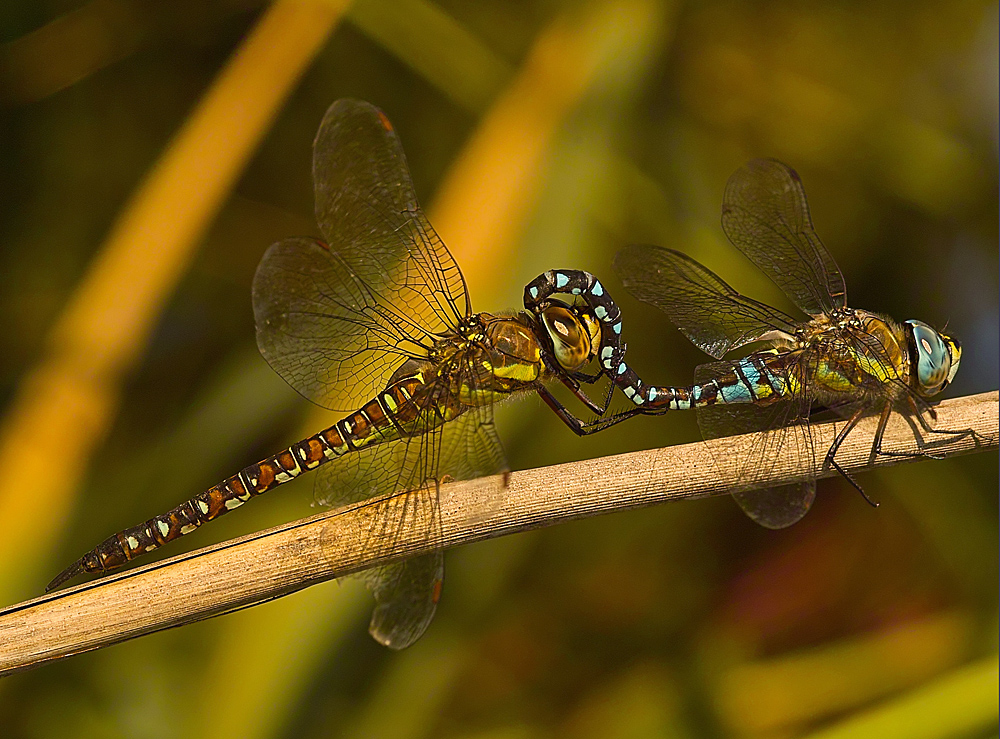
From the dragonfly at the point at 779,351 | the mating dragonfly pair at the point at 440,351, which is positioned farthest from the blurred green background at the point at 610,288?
the dragonfly at the point at 779,351

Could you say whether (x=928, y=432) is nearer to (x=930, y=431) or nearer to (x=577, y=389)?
(x=930, y=431)

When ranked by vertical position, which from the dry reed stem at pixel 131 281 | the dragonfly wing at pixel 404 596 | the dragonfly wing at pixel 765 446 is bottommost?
the dragonfly wing at pixel 765 446

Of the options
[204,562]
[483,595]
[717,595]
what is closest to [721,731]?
[717,595]

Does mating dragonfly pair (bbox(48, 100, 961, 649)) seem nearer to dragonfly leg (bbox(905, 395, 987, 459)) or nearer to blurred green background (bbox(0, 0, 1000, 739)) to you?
dragonfly leg (bbox(905, 395, 987, 459))

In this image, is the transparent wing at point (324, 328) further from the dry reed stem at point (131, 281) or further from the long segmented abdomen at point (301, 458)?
the dry reed stem at point (131, 281)

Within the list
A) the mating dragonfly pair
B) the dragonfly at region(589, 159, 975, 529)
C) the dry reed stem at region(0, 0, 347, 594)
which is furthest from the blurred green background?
the dragonfly at region(589, 159, 975, 529)
